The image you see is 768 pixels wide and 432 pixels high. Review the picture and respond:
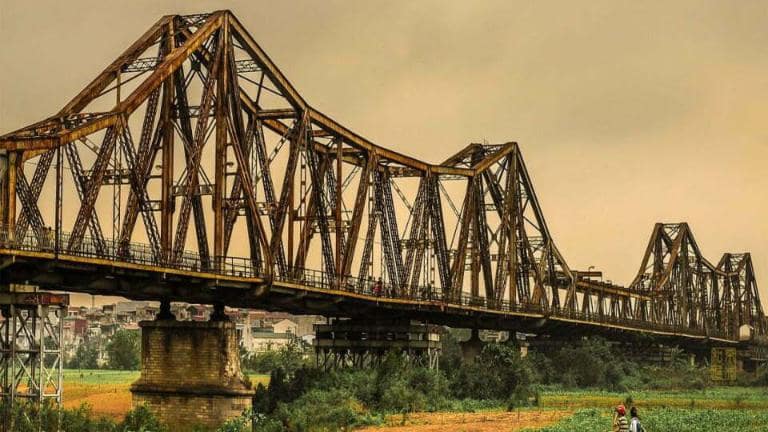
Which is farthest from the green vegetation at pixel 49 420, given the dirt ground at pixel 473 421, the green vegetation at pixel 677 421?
the green vegetation at pixel 677 421

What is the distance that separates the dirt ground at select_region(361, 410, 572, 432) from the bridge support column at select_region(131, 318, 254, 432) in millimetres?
6570

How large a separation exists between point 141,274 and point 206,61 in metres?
15.0

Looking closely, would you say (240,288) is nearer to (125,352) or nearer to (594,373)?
(594,373)

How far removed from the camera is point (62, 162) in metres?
46.2

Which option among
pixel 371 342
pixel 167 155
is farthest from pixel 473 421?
pixel 371 342

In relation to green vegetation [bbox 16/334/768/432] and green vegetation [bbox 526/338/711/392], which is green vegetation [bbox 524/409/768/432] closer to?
green vegetation [bbox 16/334/768/432]

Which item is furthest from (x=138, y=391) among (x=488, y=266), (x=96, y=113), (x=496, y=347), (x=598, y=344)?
(x=598, y=344)

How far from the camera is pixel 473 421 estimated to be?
57438 mm

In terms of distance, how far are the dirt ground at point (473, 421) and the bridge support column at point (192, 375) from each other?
6.57 m

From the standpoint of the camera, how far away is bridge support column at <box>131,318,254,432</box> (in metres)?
55.8

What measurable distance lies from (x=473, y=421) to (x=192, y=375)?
13119 mm

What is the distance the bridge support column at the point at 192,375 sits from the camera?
2199 inches

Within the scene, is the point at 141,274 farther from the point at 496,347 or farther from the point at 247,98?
the point at 496,347

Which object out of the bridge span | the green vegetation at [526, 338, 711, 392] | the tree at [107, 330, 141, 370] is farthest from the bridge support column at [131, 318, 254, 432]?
the tree at [107, 330, 141, 370]
